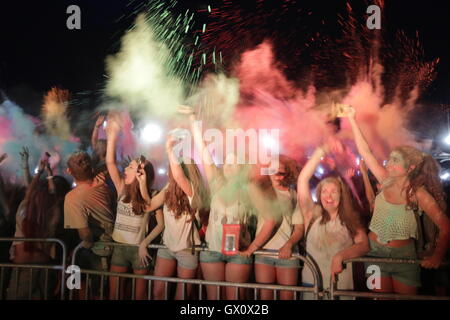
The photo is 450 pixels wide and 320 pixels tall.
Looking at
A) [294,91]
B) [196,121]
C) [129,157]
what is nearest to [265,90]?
[294,91]

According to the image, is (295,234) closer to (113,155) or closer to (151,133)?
(151,133)

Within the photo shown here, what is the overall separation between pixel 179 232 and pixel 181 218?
155 mm

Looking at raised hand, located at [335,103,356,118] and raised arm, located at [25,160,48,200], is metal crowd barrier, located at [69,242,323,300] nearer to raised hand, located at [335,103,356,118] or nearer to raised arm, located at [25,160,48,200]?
raised arm, located at [25,160,48,200]

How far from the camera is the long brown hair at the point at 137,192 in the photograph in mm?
4961

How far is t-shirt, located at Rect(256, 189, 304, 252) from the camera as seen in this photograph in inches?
171

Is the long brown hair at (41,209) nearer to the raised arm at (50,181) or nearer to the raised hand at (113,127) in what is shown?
the raised arm at (50,181)

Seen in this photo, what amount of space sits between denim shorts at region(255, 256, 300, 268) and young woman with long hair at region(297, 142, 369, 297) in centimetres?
13

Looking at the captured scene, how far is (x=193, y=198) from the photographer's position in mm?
4750

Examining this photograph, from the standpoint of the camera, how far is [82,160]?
5.38m

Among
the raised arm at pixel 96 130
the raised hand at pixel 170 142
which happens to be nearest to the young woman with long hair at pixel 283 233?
the raised hand at pixel 170 142

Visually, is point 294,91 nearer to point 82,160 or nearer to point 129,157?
point 129,157

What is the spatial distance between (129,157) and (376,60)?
3017 mm

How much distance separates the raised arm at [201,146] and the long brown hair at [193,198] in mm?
144

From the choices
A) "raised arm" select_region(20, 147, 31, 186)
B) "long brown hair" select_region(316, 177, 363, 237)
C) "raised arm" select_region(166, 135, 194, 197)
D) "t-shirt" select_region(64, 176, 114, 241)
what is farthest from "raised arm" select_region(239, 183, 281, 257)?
"raised arm" select_region(20, 147, 31, 186)
